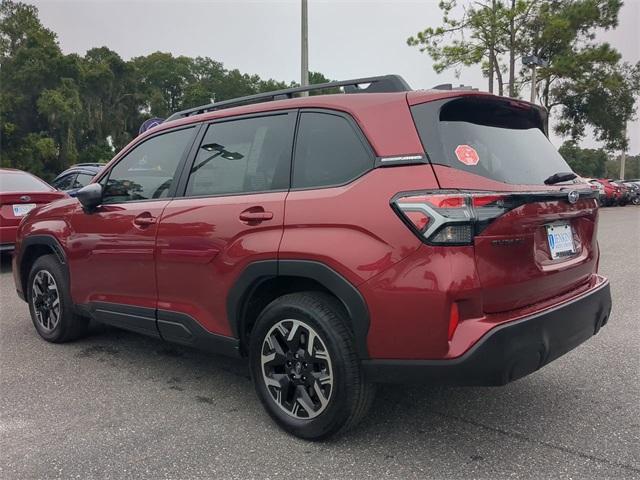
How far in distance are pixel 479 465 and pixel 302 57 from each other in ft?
36.6

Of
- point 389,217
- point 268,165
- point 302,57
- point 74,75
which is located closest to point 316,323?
point 389,217

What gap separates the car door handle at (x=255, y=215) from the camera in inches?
115

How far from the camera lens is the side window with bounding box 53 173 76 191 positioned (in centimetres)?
1178

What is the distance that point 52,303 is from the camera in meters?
4.54

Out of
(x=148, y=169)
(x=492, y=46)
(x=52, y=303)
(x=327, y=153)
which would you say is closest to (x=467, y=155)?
(x=327, y=153)

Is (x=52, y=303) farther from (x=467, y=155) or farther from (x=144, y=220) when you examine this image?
(x=467, y=155)

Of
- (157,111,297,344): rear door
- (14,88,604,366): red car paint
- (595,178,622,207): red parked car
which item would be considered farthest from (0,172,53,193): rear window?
(595,178,622,207): red parked car

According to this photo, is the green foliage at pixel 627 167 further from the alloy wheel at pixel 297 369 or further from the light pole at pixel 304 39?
the alloy wheel at pixel 297 369

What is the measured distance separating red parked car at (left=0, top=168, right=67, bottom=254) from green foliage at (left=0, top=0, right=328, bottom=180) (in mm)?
19077

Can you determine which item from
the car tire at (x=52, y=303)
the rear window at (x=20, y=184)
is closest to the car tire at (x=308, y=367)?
the car tire at (x=52, y=303)

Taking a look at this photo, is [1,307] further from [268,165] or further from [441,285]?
[441,285]

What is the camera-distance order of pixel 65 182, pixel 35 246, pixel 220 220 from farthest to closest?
pixel 65 182
pixel 35 246
pixel 220 220

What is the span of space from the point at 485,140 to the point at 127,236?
2.40 metres

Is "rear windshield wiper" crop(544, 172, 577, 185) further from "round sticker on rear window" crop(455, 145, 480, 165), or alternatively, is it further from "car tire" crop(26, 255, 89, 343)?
"car tire" crop(26, 255, 89, 343)
